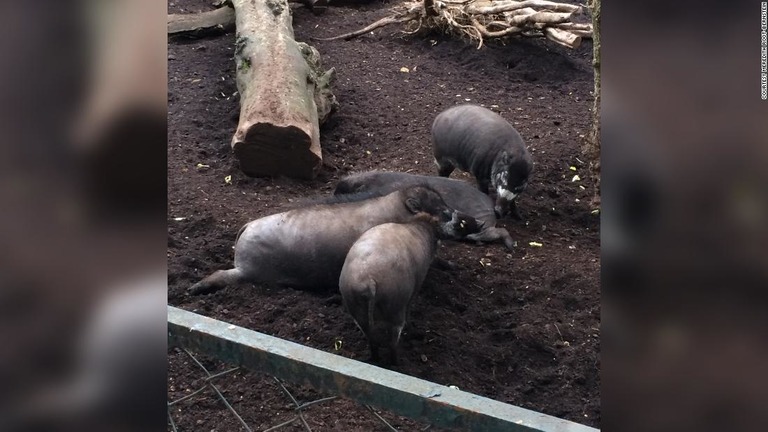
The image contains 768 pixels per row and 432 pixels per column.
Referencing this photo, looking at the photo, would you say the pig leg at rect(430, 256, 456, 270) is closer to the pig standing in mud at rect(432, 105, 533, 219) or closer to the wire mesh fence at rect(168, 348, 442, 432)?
the pig standing in mud at rect(432, 105, 533, 219)

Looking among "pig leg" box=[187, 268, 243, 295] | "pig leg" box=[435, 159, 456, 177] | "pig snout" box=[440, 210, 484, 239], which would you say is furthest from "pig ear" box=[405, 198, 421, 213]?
"pig leg" box=[435, 159, 456, 177]

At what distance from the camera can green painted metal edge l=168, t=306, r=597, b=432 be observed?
146 centimetres

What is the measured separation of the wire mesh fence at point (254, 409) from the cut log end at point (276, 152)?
2230mm

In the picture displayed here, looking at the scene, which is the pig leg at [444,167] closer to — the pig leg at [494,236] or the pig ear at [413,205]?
the pig leg at [494,236]

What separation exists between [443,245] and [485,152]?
97cm

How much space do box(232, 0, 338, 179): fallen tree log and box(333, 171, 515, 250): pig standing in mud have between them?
0.42 metres

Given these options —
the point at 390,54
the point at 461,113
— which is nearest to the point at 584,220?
the point at 461,113

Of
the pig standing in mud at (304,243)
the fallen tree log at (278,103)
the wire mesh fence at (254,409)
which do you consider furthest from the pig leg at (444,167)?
the wire mesh fence at (254,409)

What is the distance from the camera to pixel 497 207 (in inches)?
202

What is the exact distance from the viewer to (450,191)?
201 inches

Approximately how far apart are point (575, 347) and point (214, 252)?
1.90 meters

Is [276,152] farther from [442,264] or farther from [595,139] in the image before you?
[595,139]

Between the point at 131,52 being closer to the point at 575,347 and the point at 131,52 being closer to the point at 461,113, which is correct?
the point at 575,347

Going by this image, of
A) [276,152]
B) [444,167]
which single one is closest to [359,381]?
[276,152]
